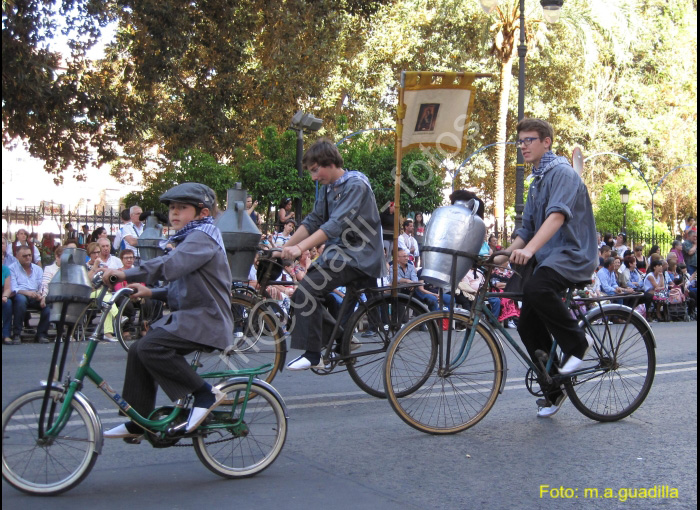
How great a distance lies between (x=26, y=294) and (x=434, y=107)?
21.7 ft

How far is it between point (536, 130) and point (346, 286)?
5.94ft

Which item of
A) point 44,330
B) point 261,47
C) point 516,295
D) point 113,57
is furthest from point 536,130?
point 261,47

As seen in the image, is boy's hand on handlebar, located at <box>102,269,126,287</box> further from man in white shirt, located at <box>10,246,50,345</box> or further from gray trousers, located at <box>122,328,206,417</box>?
man in white shirt, located at <box>10,246,50,345</box>

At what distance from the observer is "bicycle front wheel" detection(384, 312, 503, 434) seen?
5785 mm

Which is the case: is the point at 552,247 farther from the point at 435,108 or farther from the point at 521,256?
the point at 435,108

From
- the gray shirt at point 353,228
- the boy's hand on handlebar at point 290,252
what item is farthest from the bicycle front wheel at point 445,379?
the boy's hand on handlebar at point 290,252

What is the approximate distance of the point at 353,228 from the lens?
Result: 660cm

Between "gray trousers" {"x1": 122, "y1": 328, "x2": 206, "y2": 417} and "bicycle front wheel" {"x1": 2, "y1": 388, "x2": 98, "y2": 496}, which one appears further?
"gray trousers" {"x1": 122, "y1": 328, "x2": 206, "y2": 417}

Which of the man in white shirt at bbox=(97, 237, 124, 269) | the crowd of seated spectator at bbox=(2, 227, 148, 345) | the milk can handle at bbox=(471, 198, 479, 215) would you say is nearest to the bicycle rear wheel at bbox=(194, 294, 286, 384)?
the milk can handle at bbox=(471, 198, 479, 215)

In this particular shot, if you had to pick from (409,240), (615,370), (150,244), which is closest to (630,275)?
(409,240)

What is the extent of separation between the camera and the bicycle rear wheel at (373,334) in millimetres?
Answer: 6660

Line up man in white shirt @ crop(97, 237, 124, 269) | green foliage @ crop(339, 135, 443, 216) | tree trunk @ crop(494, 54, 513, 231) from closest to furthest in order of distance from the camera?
man in white shirt @ crop(97, 237, 124, 269), green foliage @ crop(339, 135, 443, 216), tree trunk @ crop(494, 54, 513, 231)

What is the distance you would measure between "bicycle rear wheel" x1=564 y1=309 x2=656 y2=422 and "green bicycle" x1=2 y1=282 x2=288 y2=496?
2.46 meters

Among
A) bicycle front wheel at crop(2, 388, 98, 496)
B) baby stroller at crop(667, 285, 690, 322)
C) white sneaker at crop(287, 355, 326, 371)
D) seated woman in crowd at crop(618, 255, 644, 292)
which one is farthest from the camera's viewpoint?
baby stroller at crop(667, 285, 690, 322)
